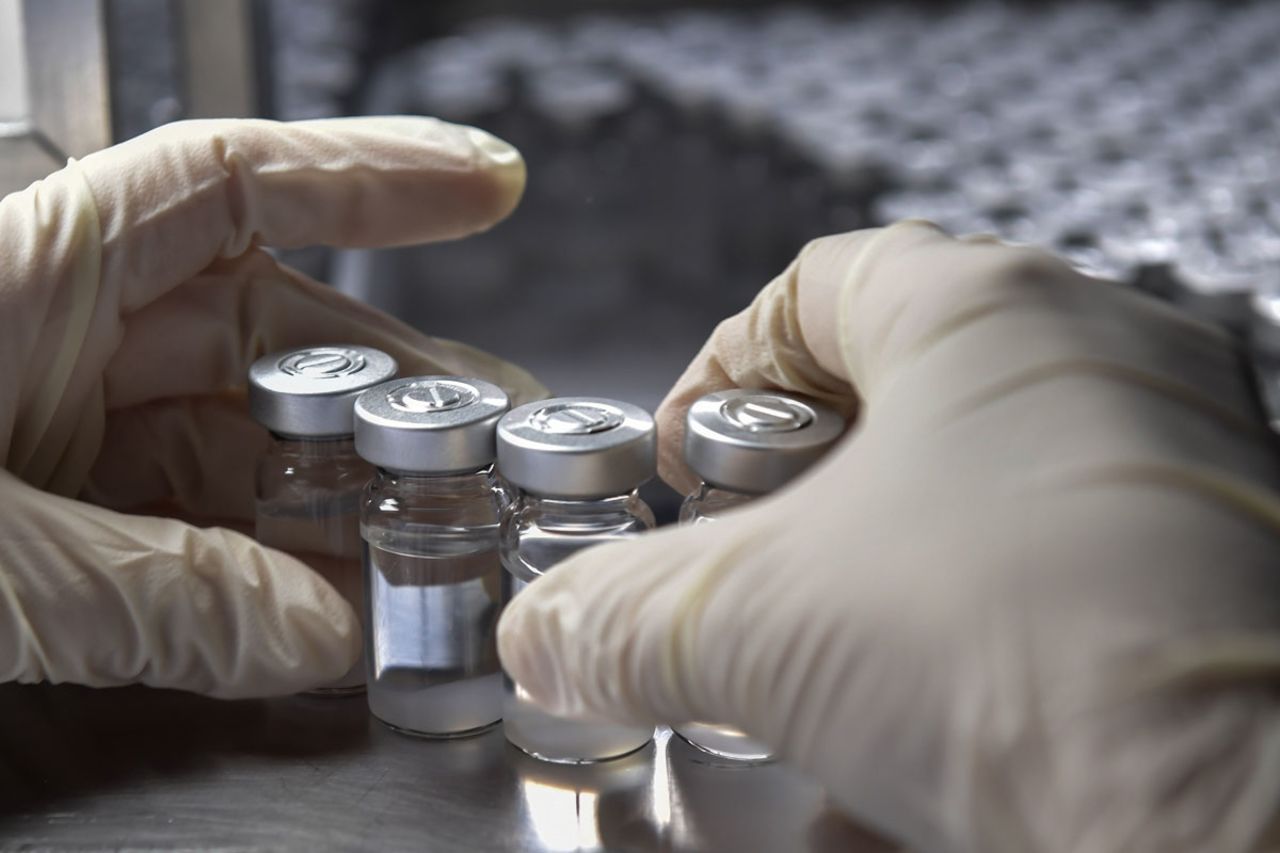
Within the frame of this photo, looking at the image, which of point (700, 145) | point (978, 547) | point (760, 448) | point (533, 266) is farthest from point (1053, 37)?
point (978, 547)

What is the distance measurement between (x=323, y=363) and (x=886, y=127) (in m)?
1.63

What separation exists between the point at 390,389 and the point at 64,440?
30cm

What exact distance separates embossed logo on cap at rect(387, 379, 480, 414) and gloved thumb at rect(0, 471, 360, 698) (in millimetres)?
153

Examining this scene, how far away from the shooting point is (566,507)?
0.86 metres

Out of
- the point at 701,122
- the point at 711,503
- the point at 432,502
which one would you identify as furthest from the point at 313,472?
the point at 701,122

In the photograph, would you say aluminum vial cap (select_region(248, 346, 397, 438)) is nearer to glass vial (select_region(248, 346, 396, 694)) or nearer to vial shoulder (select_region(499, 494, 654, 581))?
glass vial (select_region(248, 346, 396, 694))

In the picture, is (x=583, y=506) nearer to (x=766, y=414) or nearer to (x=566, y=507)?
(x=566, y=507)

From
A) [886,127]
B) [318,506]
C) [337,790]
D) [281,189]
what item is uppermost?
[281,189]

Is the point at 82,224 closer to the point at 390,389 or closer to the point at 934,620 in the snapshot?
the point at 390,389

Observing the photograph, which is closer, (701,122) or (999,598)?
(999,598)

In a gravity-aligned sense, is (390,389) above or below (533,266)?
above

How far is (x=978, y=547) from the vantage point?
0.58 m

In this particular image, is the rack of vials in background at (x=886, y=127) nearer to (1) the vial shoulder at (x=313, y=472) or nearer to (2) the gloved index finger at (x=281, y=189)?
(2) the gloved index finger at (x=281, y=189)

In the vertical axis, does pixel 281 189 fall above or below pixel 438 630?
above
